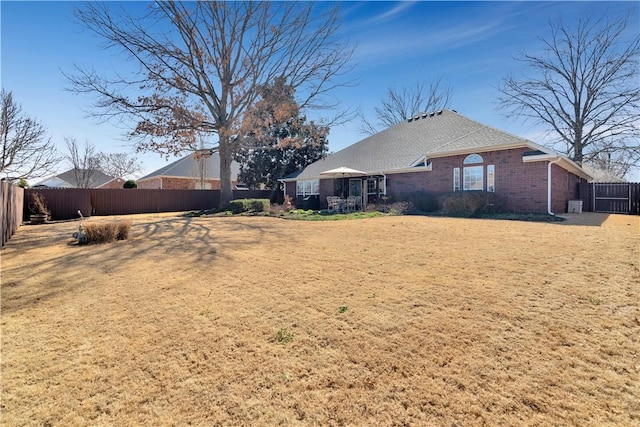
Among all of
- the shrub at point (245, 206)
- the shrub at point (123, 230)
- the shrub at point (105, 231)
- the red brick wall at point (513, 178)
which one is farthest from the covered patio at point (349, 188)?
the shrub at point (105, 231)

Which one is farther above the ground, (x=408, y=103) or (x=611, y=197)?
(x=408, y=103)

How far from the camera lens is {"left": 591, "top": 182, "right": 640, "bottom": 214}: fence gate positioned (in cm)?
1608

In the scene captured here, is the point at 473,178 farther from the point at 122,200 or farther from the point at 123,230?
the point at 122,200

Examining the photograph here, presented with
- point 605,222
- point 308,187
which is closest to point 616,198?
point 605,222

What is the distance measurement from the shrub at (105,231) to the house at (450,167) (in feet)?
36.4

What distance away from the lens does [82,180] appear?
112 feet

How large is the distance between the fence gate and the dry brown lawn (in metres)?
15.6

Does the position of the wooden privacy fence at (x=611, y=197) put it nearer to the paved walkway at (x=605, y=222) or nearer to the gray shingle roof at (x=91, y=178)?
the paved walkway at (x=605, y=222)

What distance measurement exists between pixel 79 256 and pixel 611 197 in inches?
973

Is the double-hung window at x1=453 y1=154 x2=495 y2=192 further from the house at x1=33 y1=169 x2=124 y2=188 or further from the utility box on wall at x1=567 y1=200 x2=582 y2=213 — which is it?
the house at x1=33 y1=169 x2=124 y2=188

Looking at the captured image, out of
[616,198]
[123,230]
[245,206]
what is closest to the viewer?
[123,230]

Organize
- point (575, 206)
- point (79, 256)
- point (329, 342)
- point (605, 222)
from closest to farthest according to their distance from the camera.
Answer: point (329, 342), point (79, 256), point (605, 222), point (575, 206)

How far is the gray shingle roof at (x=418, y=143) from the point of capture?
1455 centimetres

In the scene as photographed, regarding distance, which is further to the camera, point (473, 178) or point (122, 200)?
point (122, 200)
